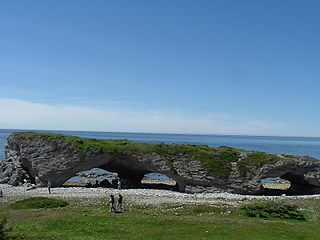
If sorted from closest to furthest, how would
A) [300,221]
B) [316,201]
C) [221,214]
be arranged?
[300,221] < [221,214] < [316,201]

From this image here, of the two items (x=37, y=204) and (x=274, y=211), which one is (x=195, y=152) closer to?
(x=274, y=211)

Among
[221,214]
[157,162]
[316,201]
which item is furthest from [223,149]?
[221,214]

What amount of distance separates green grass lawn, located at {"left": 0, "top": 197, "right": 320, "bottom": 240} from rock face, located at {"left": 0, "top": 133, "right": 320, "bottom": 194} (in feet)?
51.8

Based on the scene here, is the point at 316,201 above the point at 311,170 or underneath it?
underneath

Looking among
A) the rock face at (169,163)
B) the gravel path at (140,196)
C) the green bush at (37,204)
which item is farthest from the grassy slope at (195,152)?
the green bush at (37,204)

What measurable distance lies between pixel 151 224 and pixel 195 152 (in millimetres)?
26545

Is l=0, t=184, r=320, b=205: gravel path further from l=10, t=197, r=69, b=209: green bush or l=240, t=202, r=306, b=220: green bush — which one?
l=240, t=202, r=306, b=220: green bush

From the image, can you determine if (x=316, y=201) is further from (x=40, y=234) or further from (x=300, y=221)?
(x=40, y=234)

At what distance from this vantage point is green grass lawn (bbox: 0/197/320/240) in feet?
78.1

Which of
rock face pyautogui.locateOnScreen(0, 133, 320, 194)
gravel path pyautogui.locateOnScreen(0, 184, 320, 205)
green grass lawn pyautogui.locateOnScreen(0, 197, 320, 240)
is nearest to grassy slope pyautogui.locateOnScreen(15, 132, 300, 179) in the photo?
rock face pyautogui.locateOnScreen(0, 133, 320, 194)

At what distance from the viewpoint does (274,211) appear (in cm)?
3266

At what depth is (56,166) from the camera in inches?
2098

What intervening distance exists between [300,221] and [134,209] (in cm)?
1638

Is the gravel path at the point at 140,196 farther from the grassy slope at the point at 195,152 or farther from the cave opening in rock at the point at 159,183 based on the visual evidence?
the cave opening in rock at the point at 159,183
